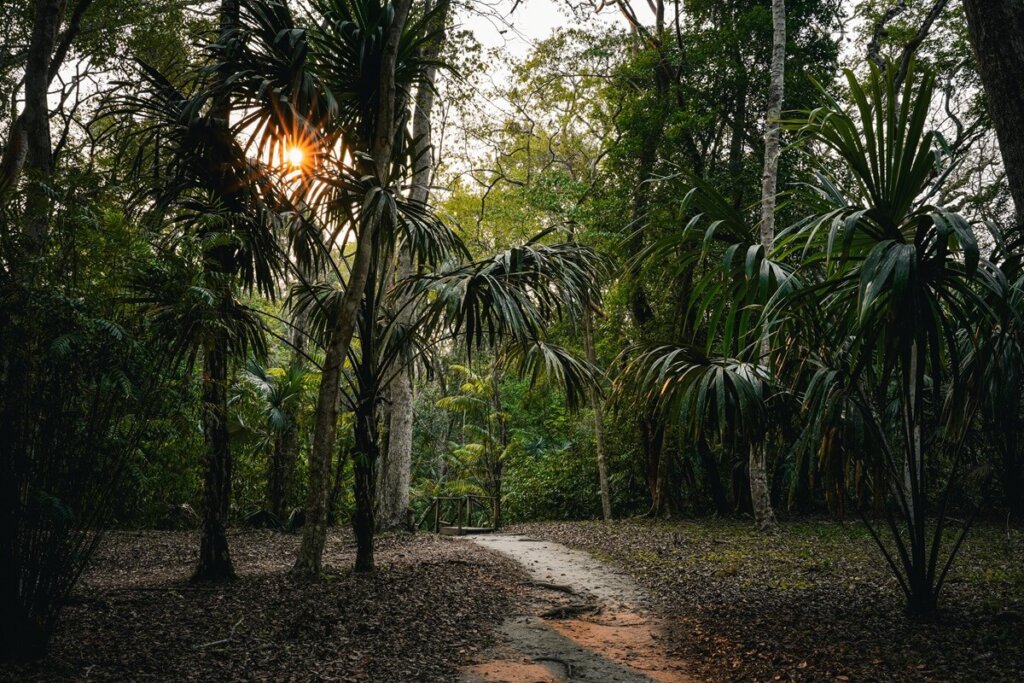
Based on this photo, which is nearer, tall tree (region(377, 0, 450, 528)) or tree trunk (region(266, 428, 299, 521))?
tall tree (region(377, 0, 450, 528))

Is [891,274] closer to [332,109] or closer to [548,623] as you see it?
[548,623]

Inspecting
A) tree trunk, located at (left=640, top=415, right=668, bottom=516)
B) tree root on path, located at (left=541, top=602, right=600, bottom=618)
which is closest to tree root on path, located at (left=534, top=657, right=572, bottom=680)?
tree root on path, located at (left=541, top=602, right=600, bottom=618)

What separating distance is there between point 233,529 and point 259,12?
Result: 10993mm

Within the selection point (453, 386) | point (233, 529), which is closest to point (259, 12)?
point (233, 529)

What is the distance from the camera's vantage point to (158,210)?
5.32 metres

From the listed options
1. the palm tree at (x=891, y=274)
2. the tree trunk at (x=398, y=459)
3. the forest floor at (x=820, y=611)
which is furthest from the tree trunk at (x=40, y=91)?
the tree trunk at (x=398, y=459)

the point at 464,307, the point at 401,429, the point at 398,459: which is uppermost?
the point at 464,307

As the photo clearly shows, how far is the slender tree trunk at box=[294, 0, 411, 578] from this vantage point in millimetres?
6082

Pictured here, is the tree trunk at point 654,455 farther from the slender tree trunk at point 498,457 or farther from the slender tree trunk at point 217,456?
the slender tree trunk at point 217,456

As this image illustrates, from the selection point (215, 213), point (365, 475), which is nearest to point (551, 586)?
point (365, 475)

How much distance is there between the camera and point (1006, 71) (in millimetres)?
3816

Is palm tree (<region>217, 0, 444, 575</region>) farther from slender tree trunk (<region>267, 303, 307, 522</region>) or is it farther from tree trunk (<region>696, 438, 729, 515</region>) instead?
tree trunk (<region>696, 438, 729, 515</region>)

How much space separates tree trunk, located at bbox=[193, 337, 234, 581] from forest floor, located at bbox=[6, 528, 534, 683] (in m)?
0.28

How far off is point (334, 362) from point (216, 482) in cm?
173
